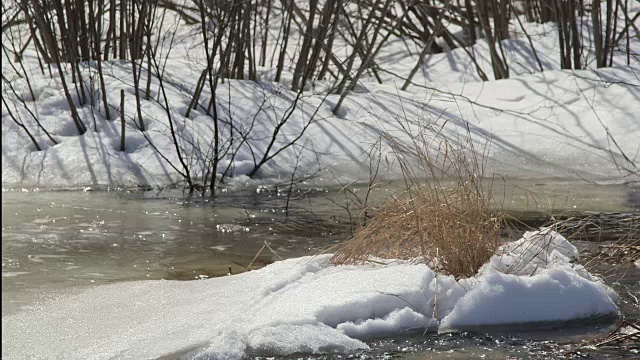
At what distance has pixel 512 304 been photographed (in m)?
3.79

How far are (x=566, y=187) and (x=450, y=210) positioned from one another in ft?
9.99

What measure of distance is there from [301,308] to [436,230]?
→ 2.54ft

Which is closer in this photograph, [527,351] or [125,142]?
[527,351]

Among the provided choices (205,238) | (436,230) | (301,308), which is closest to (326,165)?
(205,238)

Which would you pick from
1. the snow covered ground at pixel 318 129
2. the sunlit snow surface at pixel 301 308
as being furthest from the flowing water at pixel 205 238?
the snow covered ground at pixel 318 129

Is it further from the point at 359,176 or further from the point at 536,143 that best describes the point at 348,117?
the point at 536,143

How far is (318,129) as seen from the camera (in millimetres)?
7844

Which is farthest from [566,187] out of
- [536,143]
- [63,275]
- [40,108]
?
[40,108]

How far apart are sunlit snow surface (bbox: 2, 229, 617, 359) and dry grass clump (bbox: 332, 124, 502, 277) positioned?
0.10 metres

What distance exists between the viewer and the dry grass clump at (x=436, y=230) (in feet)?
13.2

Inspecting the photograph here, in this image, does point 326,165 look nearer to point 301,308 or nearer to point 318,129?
point 318,129

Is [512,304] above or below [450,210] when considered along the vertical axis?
below

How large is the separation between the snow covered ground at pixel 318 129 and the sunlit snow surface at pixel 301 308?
268cm

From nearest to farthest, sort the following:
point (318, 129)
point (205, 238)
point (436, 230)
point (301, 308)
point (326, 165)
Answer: point (301, 308) → point (436, 230) → point (205, 238) → point (326, 165) → point (318, 129)
